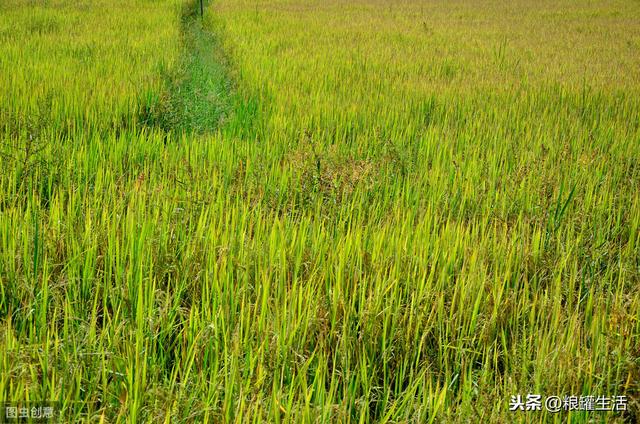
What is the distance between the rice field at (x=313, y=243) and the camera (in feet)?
4.54

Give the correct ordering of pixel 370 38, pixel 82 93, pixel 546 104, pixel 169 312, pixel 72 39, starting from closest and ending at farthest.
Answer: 1. pixel 169 312
2. pixel 82 93
3. pixel 546 104
4. pixel 72 39
5. pixel 370 38

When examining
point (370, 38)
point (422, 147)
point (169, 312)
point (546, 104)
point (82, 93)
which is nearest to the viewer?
point (169, 312)

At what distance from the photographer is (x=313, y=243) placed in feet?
7.00

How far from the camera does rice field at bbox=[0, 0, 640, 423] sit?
138 cm

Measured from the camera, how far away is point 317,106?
4574 millimetres

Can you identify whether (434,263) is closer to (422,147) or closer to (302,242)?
(302,242)

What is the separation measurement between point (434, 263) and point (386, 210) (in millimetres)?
809

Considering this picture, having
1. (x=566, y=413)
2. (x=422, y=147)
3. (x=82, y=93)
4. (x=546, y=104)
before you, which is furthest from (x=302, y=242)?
(x=546, y=104)

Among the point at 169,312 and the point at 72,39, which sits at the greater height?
the point at 72,39

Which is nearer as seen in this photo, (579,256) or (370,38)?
(579,256)

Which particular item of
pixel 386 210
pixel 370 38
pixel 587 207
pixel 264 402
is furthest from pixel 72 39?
pixel 264 402

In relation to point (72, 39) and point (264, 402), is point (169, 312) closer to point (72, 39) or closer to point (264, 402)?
point (264, 402)

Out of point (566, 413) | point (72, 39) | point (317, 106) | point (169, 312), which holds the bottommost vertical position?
point (566, 413)

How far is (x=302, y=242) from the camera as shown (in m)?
2.04
